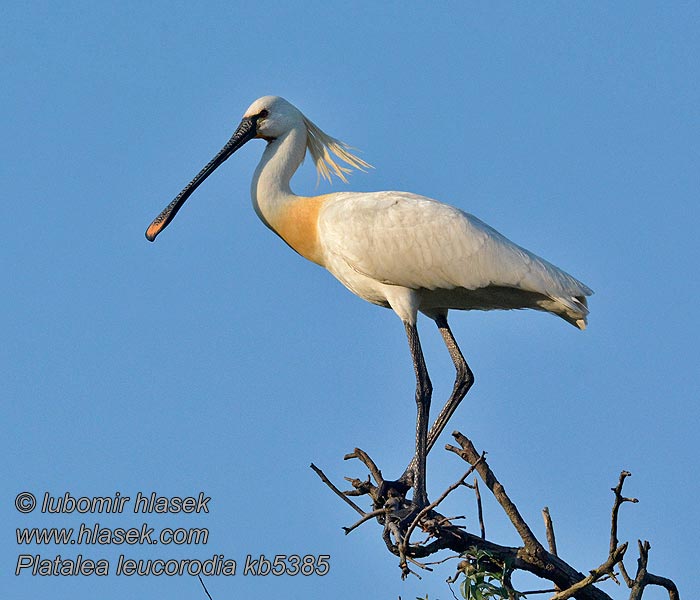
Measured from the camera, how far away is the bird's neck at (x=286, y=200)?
10.2 m

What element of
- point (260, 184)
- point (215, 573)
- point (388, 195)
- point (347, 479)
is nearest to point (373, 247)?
point (388, 195)

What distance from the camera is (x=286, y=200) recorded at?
10.4m

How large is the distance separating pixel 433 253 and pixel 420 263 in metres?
0.13

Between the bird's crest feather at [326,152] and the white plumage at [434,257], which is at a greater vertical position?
the bird's crest feather at [326,152]

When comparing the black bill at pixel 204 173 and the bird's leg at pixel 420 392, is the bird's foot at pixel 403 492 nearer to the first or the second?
the bird's leg at pixel 420 392

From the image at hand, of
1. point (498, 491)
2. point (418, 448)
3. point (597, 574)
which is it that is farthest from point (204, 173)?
point (597, 574)

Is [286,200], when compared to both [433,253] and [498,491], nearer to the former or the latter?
[433,253]

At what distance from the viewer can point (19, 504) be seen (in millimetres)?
10070

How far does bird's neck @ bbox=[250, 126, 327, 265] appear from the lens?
10.2 meters

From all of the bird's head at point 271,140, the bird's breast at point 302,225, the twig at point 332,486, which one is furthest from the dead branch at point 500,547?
the bird's head at point 271,140

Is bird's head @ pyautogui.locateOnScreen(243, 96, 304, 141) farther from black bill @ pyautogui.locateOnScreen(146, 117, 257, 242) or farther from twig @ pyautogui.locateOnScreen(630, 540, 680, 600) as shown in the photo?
twig @ pyautogui.locateOnScreen(630, 540, 680, 600)

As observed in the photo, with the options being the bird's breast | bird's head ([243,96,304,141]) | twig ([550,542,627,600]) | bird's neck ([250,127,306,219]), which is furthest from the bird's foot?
bird's head ([243,96,304,141])

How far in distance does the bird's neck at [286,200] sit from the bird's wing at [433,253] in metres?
0.35

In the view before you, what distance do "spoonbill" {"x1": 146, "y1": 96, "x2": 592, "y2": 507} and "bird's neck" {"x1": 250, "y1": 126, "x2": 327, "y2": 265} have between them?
0.01m
